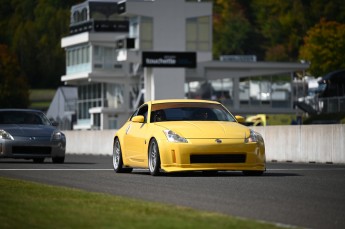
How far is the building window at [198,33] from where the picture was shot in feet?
324

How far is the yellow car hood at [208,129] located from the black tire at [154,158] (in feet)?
1.23

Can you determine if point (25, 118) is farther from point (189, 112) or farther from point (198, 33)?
point (198, 33)

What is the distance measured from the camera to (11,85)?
472 feet

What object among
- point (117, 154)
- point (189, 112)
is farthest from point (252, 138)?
point (117, 154)

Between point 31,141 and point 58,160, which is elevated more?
point 31,141

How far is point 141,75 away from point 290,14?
63.2m

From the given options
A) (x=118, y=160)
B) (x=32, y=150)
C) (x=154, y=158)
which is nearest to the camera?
(x=154, y=158)

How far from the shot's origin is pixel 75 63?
117 meters

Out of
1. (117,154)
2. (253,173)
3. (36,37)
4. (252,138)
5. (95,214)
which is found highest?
(36,37)

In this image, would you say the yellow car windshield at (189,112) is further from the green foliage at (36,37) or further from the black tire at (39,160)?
the green foliage at (36,37)

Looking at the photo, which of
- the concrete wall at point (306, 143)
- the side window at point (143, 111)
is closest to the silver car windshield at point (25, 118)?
the concrete wall at point (306, 143)

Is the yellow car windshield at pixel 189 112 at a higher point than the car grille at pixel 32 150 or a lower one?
higher

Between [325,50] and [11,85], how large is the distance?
4012 cm

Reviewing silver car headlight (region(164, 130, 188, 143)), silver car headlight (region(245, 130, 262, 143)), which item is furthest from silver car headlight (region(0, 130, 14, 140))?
silver car headlight (region(245, 130, 262, 143))
